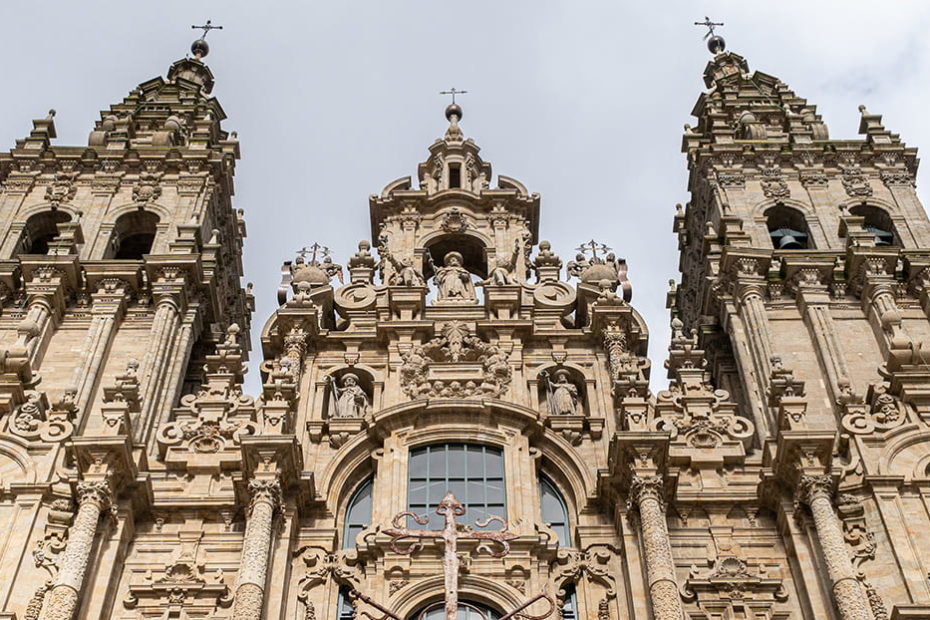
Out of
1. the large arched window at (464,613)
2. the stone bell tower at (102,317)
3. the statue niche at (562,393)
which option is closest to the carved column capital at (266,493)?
the stone bell tower at (102,317)

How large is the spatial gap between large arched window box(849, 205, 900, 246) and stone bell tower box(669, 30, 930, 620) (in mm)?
33

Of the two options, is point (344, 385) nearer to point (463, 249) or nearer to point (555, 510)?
point (555, 510)

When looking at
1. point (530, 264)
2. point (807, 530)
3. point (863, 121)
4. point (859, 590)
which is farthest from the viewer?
point (863, 121)

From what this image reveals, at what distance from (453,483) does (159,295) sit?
23.9 ft

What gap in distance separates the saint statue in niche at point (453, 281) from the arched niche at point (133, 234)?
5968mm

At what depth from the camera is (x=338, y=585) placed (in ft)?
64.7

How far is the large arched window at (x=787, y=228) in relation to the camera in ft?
94.8

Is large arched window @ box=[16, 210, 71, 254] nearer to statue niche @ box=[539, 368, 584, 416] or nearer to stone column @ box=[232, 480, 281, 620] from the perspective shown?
statue niche @ box=[539, 368, 584, 416]

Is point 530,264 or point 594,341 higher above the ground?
point 530,264

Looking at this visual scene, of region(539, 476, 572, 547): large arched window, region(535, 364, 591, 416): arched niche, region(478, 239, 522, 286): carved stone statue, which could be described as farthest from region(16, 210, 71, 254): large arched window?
region(539, 476, 572, 547): large arched window

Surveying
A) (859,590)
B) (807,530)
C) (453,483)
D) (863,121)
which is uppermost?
(863,121)

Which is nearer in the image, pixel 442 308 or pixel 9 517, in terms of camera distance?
pixel 9 517

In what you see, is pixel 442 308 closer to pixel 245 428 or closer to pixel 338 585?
pixel 245 428

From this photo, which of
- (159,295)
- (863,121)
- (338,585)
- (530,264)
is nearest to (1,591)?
(338,585)
